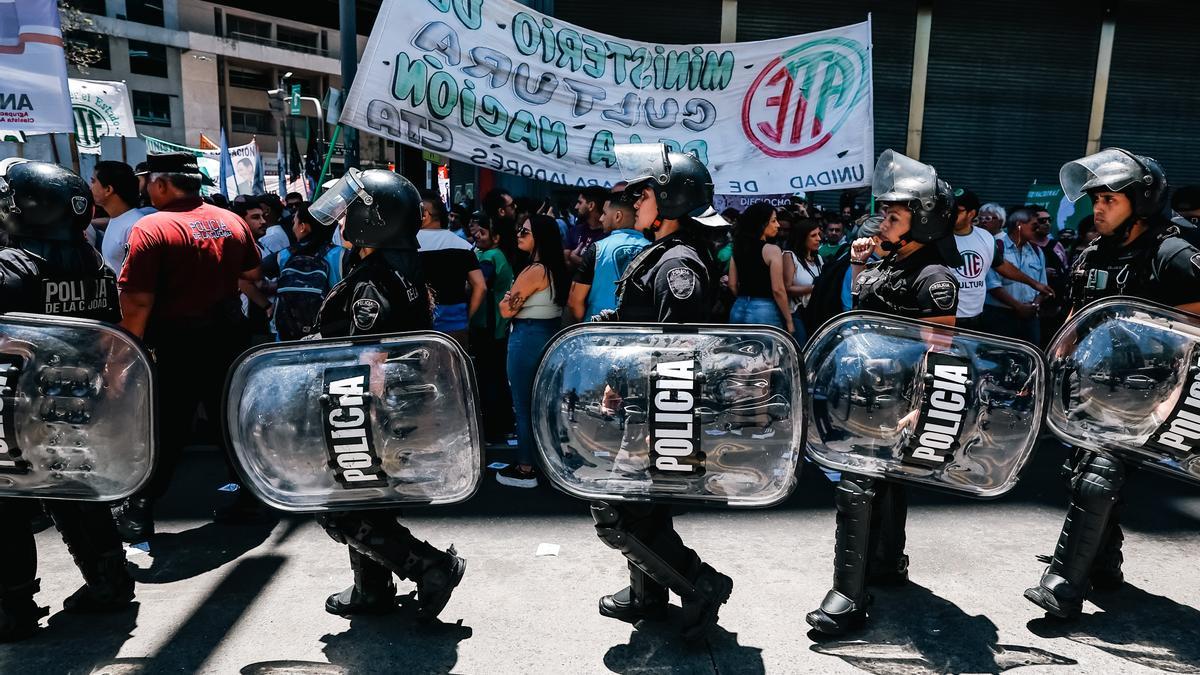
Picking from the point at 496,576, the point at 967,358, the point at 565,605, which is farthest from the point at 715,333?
the point at 496,576

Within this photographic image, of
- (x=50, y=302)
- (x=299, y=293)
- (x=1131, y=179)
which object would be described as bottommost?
(x=299, y=293)

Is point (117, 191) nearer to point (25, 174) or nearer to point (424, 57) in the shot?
point (25, 174)

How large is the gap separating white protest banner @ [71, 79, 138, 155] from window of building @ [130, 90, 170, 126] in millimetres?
30519

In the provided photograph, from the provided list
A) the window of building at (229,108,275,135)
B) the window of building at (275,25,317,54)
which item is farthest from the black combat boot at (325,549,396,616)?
the window of building at (275,25,317,54)

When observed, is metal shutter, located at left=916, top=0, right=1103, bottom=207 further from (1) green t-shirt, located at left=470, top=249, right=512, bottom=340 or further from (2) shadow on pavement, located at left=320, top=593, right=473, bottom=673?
(2) shadow on pavement, located at left=320, top=593, right=473, bottom=673

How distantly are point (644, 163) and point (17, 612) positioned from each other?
112 inches

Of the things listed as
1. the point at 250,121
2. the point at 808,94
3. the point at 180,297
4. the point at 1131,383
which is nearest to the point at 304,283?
the point at 180,297

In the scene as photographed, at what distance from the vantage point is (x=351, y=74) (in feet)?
21.7

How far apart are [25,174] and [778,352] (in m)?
2.85

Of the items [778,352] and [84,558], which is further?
[84,558]

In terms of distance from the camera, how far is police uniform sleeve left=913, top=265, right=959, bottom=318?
3.01 metres

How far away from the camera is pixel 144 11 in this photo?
125 feet

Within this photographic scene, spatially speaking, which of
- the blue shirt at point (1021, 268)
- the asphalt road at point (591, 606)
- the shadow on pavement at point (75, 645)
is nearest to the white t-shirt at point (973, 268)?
the blue shirt at point (1021, 268)

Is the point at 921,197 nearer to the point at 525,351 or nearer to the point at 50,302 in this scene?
the point at 525,351
